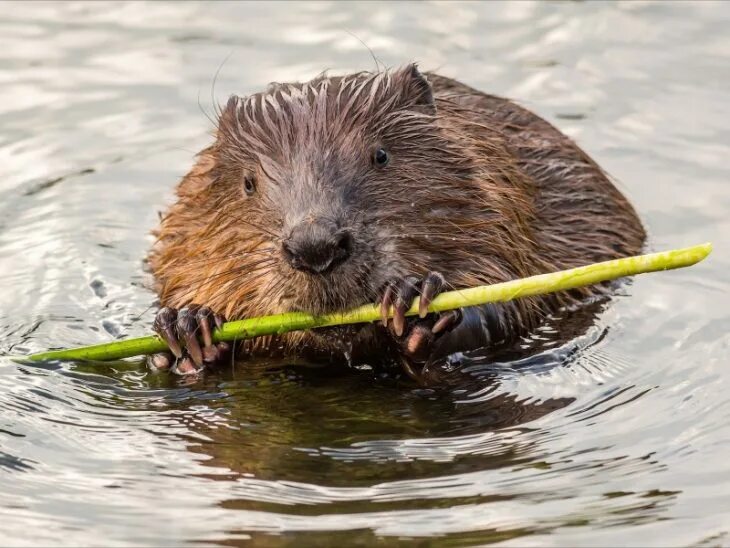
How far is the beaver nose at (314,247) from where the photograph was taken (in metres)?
4.41

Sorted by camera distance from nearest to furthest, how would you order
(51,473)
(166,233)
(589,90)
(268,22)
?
(51,473) → (166,233) → (589,90) → (268,22)

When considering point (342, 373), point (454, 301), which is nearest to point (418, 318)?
point (454, 301)

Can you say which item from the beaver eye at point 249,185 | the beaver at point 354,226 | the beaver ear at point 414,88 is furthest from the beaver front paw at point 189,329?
the beaver ear at point 414,88

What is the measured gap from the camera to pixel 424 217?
16.5ft

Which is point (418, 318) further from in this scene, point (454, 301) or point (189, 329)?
point (189, 329)

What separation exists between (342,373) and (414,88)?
946 millimetres

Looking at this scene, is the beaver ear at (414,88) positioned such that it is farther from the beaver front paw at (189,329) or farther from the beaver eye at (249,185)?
the beaver front paw at (189,329)

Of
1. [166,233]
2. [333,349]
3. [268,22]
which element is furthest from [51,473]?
[268,22]

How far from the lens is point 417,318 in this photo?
4.84 m

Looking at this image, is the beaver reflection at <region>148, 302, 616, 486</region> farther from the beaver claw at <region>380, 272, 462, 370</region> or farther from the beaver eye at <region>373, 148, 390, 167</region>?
the beaver eye at <region>373, 148, 390, 167</region>

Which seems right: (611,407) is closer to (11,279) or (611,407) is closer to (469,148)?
(469,148)

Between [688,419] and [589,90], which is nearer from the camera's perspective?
[688,419]

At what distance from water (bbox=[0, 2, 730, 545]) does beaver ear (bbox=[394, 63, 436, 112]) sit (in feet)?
2.80

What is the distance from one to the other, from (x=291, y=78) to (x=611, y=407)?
3.43m
